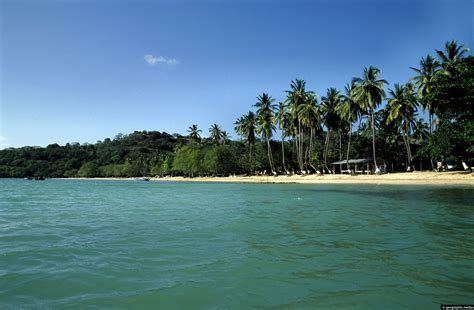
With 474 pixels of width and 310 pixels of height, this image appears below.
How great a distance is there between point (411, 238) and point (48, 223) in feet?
41.5

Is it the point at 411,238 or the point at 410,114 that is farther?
the point at 410,114

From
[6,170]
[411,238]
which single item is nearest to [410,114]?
[411,238]

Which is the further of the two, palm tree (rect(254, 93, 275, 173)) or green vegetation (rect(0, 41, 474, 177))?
palm tree (rect(254, 93, 275, 173))

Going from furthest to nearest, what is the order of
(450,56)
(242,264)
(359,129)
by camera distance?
1. (359,129)
2. (450,56)
3. (242,264)

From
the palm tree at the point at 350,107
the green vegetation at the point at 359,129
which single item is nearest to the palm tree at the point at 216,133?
the green vegetation at the point at 359,129

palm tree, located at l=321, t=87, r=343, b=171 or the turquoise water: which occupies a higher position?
palm tree, located at l=321, t=87, r=343, b=171

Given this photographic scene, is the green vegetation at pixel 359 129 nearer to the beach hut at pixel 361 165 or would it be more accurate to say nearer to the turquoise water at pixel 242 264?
the beach hut at pixel 361 165

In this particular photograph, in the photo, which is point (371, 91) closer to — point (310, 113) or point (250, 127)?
point (310, 113)

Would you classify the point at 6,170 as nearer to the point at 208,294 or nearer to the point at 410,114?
the point at 410,114

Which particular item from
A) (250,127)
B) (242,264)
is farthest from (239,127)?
(242,264)

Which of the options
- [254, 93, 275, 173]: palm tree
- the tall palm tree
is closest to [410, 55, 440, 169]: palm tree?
the tall palm tree

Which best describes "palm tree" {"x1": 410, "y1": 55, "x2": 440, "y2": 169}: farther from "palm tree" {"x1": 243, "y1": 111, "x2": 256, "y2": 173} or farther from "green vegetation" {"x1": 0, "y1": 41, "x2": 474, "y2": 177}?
"palm tree" {"x1": 243, "y1": 111, "x2": 256, "y2": 173}

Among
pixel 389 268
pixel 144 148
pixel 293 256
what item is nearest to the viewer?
pixel 389 268

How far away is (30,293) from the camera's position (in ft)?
18.6
